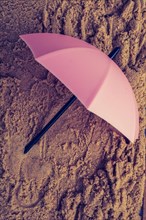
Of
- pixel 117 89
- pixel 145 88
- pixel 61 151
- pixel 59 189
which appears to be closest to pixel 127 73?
pixel 145 88

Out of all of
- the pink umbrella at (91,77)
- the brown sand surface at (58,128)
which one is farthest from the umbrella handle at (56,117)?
the pink umbrella at (91,77)

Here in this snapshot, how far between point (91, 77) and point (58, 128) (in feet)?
2.33

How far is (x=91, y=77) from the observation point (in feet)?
7.34

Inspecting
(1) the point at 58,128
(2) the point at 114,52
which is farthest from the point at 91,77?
(1) the point at 58,128

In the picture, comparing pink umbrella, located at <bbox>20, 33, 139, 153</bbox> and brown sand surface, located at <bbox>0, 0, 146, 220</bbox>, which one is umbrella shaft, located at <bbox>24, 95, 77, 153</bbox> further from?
pink umbrella, located at <bbox>20, 33, 139, 153</bbox>

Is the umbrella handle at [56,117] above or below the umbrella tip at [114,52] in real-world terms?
below

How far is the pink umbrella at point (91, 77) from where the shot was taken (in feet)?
7.19

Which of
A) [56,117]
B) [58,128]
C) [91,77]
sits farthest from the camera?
[58,128]

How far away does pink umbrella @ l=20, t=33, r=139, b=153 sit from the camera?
86.3 inches

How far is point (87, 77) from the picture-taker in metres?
2.23

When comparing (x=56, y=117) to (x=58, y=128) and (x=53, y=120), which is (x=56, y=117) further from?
(x=58, y=128)

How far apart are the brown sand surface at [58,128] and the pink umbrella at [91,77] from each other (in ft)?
1.41

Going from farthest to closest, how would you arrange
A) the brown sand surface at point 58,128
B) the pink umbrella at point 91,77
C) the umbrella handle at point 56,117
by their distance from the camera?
1. the brown sand surface at point 58,128
2. the umbrella handle at point 56,117
3. the pink umbrella at point 91,77

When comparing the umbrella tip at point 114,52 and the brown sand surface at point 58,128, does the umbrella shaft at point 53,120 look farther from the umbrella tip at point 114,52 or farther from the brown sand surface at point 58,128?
the umbrella tip at point 114,52
